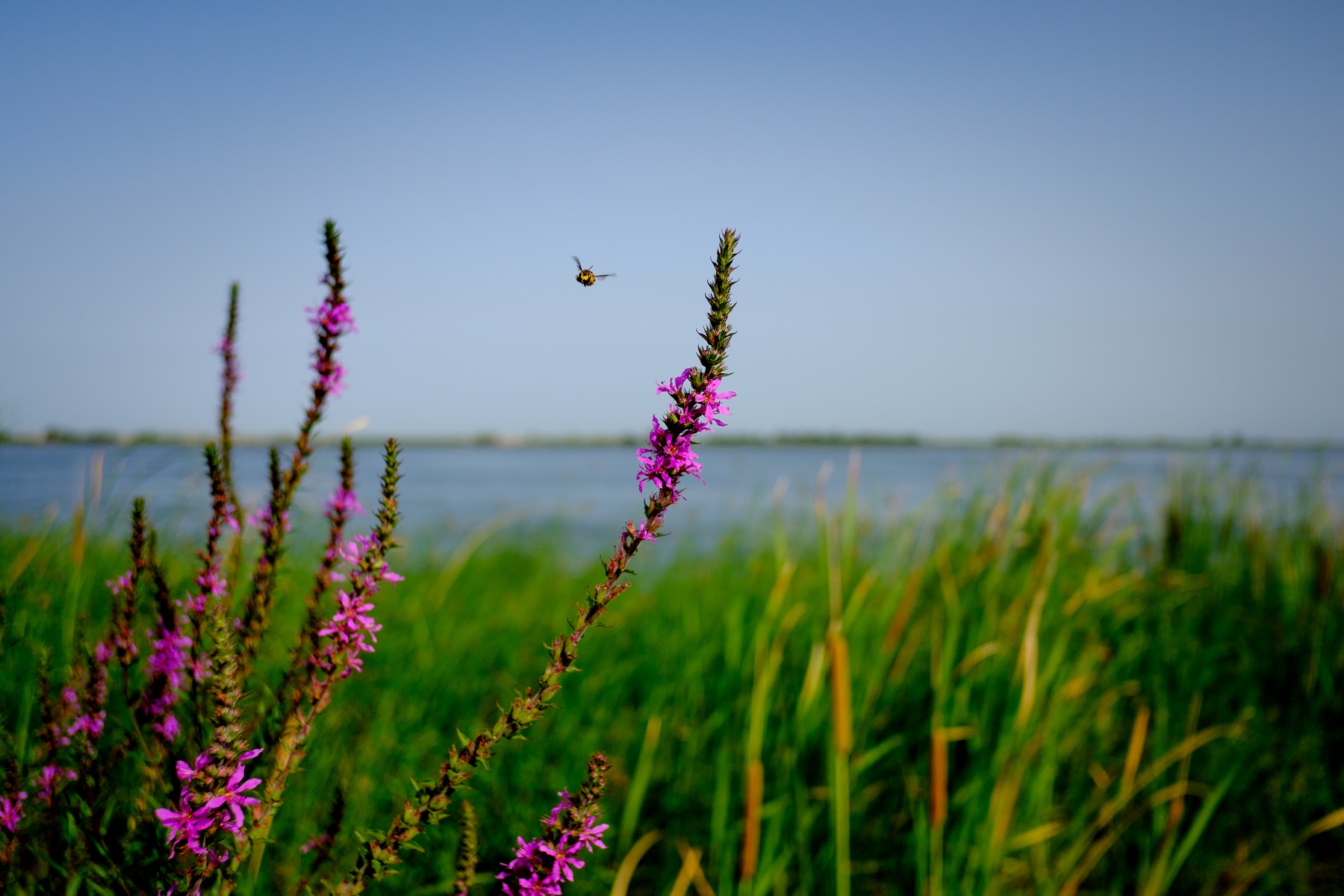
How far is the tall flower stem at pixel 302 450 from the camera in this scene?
1649 mm

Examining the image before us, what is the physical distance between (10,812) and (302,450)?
2.88ft

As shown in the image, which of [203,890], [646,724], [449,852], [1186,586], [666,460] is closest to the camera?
[666,460]

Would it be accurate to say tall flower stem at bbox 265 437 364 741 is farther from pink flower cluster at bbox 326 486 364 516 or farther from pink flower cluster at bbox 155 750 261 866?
pink flower cluster at bbox 155 750 261 866

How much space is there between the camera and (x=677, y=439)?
1.08 m

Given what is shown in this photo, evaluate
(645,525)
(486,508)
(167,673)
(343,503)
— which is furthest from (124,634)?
(486,508)

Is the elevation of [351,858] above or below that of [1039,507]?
below

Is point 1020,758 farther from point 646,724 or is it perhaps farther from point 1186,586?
point 1186,586

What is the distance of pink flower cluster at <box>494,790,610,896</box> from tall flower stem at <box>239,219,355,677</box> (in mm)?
734

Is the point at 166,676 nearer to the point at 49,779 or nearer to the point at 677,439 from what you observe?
the point at 49,779

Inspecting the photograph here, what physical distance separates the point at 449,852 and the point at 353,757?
2.58 ft

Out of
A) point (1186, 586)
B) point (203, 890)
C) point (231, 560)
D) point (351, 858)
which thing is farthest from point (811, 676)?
point (1186, 586)

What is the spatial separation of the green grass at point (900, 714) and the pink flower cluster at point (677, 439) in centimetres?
209

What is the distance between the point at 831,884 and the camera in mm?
3502

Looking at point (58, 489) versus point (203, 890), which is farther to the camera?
point (58, 489)
